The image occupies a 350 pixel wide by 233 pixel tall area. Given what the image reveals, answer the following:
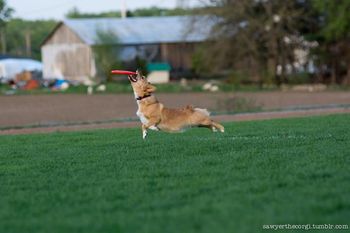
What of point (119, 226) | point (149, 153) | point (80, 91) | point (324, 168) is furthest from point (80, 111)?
point (119, 226)

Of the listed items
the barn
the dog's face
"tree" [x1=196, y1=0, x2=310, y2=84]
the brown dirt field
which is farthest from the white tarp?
the dog's face

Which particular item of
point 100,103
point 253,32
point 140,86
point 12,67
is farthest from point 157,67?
point 140,86

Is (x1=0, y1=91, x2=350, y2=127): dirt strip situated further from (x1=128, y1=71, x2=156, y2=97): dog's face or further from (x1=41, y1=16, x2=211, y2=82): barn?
(x1=128, y1=71, x2=156, y2=97): dog's face

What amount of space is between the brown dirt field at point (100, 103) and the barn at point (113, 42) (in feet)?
61.6

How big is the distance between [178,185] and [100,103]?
131ft

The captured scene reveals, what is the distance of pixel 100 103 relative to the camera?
50844 millimetres

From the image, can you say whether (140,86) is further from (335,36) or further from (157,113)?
(335,36)

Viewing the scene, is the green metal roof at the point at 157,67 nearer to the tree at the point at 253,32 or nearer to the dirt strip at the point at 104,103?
the tree at the point at 253,32

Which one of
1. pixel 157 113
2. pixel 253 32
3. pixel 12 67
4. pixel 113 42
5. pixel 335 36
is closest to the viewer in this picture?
pixel 157 113

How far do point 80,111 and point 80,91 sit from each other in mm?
20016

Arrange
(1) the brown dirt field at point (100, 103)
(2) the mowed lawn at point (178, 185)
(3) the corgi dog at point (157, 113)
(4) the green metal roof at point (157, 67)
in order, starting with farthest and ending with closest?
(4) the green metal roof at point (157, 67) < (1) the brown dirt field at point (100, 103) < (3) the corgi dog at point (157, 113) < (2) the mowed lawn at point (178, 185)

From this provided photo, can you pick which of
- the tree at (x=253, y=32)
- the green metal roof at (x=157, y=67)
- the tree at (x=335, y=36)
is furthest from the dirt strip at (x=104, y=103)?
the green metal roof at (x=157, y=67)

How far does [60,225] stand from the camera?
356 inches

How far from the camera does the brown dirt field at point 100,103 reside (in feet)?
130
